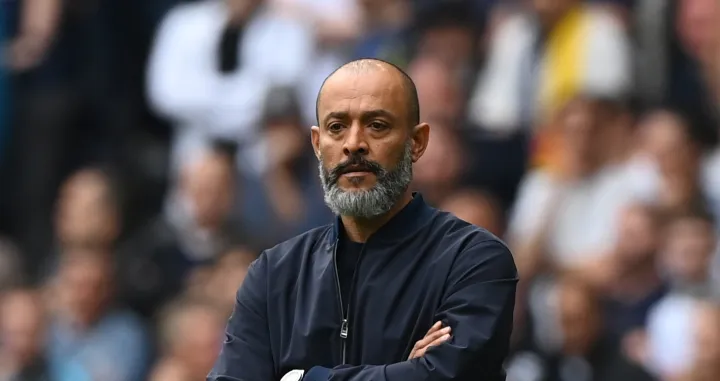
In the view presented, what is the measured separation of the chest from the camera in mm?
3662

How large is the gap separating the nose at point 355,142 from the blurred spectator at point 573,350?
11.6 ft

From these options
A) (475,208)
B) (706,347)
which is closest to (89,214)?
(475,208)

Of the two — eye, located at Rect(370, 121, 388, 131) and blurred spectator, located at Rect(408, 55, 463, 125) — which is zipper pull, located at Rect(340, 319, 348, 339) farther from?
blurred spectator, located at Rect(408, 55, 463, 125)

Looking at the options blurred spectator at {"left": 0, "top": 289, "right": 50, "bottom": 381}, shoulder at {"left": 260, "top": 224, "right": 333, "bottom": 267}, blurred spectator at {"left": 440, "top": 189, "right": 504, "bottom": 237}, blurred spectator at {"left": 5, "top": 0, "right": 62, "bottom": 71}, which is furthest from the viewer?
blurred spectator at {"left": 5, "top": 0, "right": 62, "bottom": 71}

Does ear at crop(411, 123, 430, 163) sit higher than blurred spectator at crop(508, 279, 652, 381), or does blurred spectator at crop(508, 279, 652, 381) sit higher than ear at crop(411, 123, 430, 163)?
ear at crop(411, 123, 430, 163)

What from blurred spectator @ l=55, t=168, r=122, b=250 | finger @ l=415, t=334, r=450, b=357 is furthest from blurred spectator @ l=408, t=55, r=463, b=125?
finger @ l=415, t=334, r=450, b=357

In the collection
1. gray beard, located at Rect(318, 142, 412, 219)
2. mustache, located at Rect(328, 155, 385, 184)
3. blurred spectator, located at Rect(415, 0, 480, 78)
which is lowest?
gray beard, located at Rect(318, 142, 412, 219)

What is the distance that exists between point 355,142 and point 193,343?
A: 13.3ft

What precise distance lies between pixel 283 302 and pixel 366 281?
223mm

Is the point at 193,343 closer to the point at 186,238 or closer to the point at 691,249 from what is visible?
the point at 186,238

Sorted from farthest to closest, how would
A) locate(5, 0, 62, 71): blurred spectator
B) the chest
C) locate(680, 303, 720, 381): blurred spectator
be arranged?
locate(5, 0, 62, 71): blurred spectator < locate(680, 303, 720, 381): blurred spectator < the chest

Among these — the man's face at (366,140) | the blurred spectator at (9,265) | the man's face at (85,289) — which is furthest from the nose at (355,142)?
the blurred spectator at (9,265)

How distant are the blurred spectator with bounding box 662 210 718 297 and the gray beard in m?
3.75

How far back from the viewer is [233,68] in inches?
345
